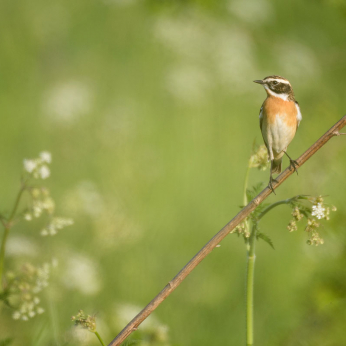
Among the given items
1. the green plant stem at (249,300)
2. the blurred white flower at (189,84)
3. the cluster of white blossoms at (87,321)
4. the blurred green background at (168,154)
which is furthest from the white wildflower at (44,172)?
the blurred white flower at (189,84)

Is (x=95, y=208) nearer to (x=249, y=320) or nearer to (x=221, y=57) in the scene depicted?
(x=249, y=320)

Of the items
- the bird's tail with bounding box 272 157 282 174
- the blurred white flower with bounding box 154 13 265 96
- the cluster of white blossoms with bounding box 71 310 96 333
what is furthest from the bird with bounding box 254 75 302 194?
the blurred white flower with bounding box 154 13 265 96

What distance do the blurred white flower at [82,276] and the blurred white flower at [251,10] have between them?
385 centimetres

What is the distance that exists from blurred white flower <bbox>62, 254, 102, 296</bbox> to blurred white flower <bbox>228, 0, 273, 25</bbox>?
3.85 meters

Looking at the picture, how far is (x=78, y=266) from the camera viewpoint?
112 inches

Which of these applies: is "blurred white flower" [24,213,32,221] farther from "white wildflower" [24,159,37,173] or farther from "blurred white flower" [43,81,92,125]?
"blurred white flower" [43,81,92,125]

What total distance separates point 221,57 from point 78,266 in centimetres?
376

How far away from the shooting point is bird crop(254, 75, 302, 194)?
3.04 metres

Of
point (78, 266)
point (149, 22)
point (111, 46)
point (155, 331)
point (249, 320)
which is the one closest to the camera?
point (249, 320)

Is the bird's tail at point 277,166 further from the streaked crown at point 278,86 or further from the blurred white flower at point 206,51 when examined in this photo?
the blurred white flower at point 206,51

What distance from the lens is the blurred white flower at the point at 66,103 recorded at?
18.8 feet

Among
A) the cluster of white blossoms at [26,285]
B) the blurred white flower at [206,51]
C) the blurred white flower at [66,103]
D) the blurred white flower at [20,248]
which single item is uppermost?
the blurred white flower at [206,51]

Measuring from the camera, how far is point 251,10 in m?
5.81

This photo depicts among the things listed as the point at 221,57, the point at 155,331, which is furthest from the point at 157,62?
the point at 155,331
